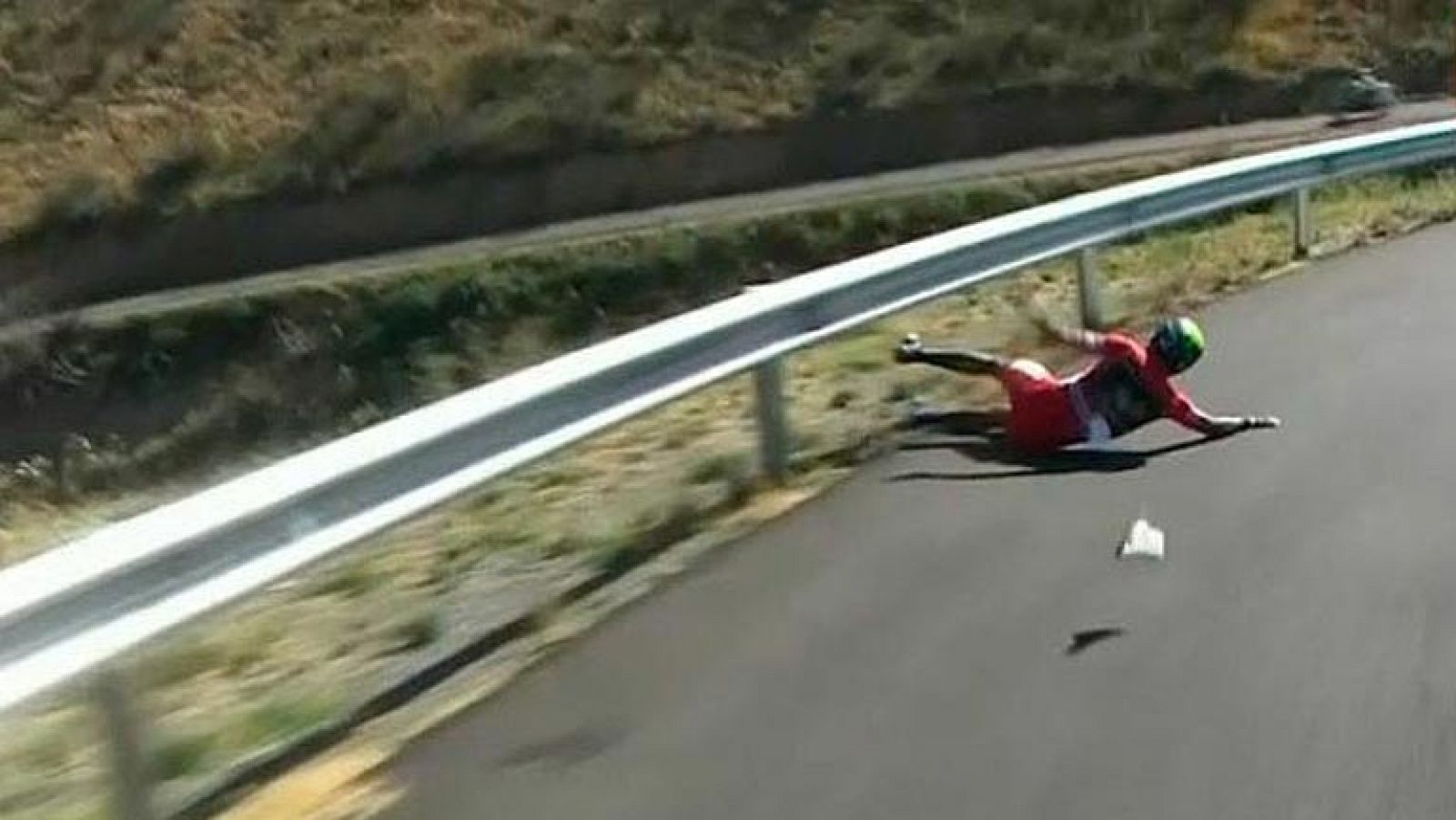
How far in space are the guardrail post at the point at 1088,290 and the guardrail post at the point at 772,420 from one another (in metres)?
3.96

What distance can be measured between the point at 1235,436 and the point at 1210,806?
4522 mm

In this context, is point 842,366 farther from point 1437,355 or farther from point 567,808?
point 567,808

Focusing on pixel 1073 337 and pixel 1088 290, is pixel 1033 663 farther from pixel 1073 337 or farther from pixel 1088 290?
pixel 1088 290

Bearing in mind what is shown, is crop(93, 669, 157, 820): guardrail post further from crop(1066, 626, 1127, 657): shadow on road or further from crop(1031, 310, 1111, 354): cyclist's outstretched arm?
crop(1031, 310, 1111, 354): cyclist's outstretched arm

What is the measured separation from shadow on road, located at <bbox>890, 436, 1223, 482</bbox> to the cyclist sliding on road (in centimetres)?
7

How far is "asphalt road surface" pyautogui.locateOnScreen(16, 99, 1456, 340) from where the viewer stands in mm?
37219

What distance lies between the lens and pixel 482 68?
2012 inches

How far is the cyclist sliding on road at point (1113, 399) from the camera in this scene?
31.5 feet

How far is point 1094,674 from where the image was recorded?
21.4 ft

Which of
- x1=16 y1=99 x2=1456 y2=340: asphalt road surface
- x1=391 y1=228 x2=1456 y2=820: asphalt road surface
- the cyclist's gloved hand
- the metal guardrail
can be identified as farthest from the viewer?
x1=16 y1=99 x2=1456 y2=340: asphalt road surface

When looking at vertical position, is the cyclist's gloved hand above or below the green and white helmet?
below

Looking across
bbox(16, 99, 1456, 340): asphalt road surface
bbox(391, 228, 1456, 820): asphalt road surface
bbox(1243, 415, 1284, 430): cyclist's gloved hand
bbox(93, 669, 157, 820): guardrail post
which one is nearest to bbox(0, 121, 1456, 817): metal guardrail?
bbox(93, 669, 157, 820): guardrail post

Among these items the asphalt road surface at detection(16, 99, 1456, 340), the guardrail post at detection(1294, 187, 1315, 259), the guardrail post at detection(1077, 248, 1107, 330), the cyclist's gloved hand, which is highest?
the cyclist's gloved hand

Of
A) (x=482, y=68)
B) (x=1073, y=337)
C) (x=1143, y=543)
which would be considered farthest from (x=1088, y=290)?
(x=482, y=68)
